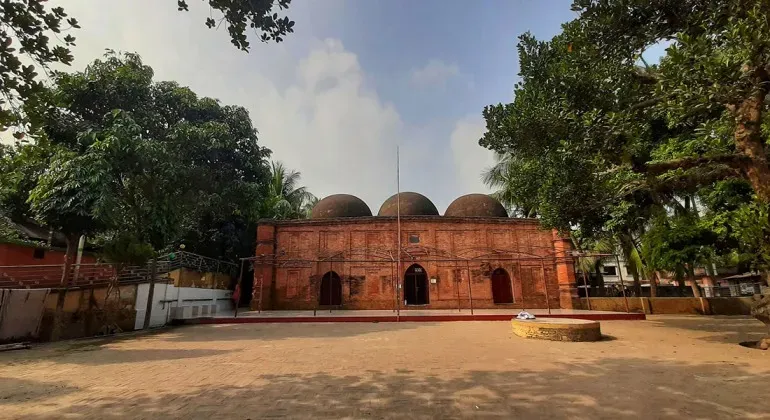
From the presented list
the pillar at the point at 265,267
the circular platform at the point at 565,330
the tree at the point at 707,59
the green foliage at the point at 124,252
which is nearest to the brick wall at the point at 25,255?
the green foliage at the point at 124,252

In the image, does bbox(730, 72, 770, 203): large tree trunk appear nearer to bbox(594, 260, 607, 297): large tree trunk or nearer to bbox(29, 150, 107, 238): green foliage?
bbox(29, 150, 107, 238): green foliage

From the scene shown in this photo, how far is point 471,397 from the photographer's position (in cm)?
455

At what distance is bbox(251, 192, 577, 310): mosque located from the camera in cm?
2086

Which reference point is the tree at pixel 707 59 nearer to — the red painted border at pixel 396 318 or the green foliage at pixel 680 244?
the green foliage at pixel 680 244

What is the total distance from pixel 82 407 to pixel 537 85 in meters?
10.1

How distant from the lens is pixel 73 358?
25.6 ft

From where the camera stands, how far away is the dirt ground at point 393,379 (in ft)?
13.6

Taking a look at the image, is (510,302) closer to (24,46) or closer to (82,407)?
(82,407)

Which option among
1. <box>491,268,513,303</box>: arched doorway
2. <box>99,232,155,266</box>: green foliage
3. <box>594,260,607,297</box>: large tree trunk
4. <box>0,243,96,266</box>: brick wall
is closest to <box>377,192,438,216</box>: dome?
<box>491,268,513,303</box>: arched doorway

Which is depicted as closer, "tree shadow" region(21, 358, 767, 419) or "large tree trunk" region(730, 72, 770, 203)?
"tree shadow" region(21, 358, 767, 419)

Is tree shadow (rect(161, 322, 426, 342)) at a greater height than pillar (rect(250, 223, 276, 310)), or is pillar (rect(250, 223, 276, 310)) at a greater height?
pillar (rect(250, 223, 276, 310))

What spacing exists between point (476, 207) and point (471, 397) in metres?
20.7

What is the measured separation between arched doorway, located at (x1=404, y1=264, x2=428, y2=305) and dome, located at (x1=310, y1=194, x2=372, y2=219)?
17.2 feet

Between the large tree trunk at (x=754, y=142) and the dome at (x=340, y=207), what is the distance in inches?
750
